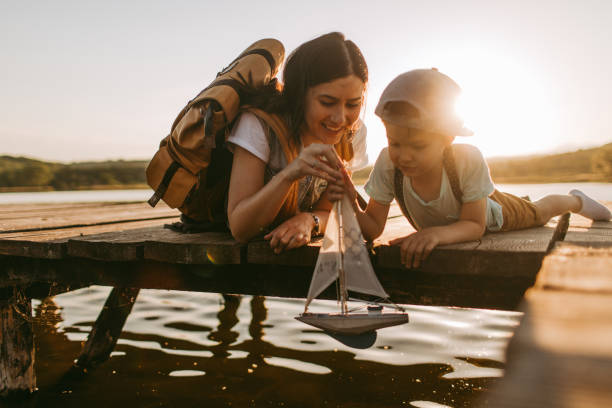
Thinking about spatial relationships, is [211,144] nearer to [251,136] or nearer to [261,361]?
[251,136]

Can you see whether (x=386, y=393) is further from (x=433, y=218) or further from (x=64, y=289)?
(x=64, y=289)

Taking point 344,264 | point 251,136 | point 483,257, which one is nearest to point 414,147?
point 483,257

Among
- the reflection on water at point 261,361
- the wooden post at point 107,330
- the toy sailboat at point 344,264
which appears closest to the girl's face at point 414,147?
the toy sailboat at point 344,264

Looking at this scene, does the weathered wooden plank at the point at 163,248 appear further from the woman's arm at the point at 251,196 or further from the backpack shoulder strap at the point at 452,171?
the backpack shoulder strap at the point at 452,171

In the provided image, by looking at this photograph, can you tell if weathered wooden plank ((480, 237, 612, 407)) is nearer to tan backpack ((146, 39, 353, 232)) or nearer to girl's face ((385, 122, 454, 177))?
girl's face ((385, 122, 454, 177))

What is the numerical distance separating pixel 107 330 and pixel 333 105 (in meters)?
2.92

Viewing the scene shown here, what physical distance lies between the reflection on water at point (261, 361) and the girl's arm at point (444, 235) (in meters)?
0.85

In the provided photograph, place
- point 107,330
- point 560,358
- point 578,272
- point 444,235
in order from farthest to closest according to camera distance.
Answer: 1. point 107,330
2. point 444,235
3. point 578,272
4. point 560,358

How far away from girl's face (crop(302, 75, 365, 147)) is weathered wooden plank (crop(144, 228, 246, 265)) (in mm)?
842

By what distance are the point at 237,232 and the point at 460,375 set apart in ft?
7.68

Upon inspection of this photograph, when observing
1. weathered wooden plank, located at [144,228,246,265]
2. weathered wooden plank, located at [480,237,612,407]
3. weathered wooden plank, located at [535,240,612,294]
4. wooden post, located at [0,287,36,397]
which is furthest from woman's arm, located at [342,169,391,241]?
wooden post, located at [0,287,36,397]

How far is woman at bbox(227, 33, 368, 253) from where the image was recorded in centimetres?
242

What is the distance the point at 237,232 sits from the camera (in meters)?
2.52

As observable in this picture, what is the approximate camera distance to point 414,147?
2461mm
